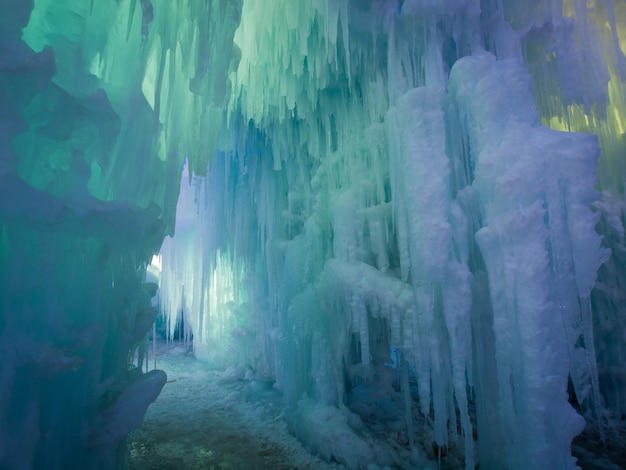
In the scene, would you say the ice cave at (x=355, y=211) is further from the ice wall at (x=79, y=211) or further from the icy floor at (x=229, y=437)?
the icy floor at (x=229, y=437)

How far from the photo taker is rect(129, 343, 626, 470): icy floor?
5.23 meters

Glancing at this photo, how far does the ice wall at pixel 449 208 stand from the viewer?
3.98 meters

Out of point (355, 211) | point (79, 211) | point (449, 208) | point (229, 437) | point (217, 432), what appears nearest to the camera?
point (79, 211)

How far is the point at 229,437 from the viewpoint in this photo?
6.14 metres

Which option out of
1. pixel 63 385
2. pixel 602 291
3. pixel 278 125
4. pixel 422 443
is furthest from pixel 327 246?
pixel 602 291

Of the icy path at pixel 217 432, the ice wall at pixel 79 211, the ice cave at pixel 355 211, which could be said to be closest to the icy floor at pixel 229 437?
the icy path at pixel 217 432

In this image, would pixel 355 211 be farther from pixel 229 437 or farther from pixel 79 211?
pixel 229 437

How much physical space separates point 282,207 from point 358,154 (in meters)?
3.20

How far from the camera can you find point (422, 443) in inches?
229

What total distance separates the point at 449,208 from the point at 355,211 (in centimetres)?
215

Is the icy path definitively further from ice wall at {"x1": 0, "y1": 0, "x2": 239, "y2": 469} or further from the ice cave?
ice wall at {"x1": 0, "y1": 0, "x2": 239, "y2": 469}

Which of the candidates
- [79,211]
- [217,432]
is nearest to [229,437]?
[217,432]

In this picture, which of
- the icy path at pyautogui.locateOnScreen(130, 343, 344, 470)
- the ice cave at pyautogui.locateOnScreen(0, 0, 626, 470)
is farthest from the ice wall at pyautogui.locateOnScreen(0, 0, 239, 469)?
the icy path at pyautogui.locateOnScreen(130, 343, 344, 470)

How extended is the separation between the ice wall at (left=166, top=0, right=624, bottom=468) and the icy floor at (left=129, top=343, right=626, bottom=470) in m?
0.53
